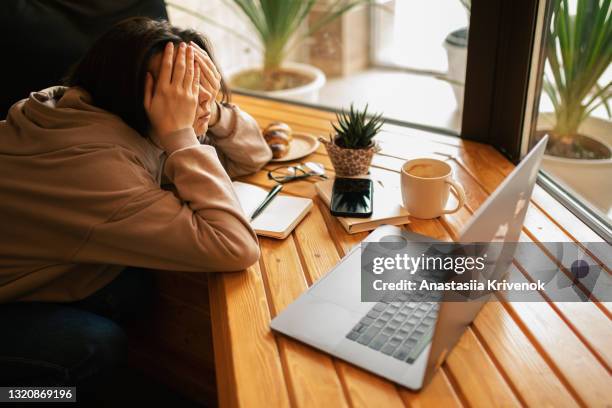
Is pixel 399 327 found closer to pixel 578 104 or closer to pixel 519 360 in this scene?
pixel 519 360

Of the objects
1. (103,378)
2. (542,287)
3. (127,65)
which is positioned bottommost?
(103,378)

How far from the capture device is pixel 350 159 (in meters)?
1.34

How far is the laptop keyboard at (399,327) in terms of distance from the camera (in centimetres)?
83

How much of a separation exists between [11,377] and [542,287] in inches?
39.4

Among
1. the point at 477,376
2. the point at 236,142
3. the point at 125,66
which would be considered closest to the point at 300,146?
the point at 236,142

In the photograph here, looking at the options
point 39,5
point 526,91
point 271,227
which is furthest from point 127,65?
point 526,91

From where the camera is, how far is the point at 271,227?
1.18 m

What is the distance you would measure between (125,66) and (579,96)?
1073mm

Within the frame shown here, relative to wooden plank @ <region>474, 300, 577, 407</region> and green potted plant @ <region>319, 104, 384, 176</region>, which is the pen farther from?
wooden plank @ <region>474, 300, 577, 407</region>

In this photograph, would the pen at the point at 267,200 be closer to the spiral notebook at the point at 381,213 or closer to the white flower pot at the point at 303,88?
the spiral notebook at the point at 381,213

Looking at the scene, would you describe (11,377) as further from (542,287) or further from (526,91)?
(526,91)

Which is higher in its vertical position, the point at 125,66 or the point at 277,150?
the point at 125,66

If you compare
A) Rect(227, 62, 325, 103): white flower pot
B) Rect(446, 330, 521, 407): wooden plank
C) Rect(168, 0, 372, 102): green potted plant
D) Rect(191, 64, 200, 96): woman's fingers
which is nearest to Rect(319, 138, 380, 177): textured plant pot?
Rect(191, 64, 200, 96): woman's fingers

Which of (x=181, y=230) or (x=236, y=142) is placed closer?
(x=181, y=230)
